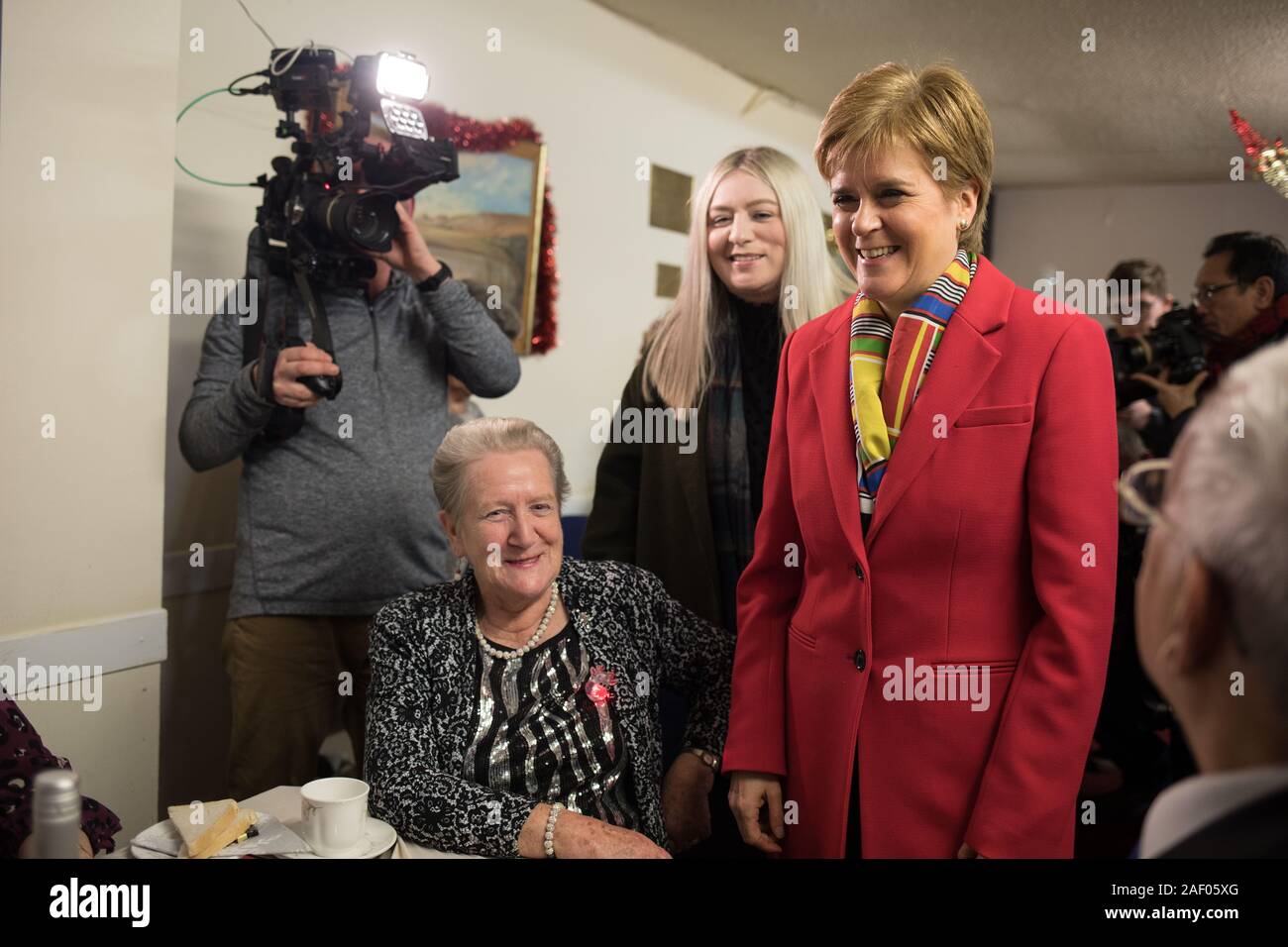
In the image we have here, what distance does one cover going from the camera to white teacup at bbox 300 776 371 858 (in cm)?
114

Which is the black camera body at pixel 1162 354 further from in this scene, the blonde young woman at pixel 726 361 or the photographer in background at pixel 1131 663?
the blonde young woman at pixel 726 361

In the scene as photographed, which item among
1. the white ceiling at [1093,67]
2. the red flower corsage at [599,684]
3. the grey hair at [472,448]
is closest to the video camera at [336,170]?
the grey hair at [472,448]

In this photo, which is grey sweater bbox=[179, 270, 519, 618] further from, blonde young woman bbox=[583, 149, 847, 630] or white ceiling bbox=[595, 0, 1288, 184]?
white ceiling bbox=[595, 0, 1288, 184]

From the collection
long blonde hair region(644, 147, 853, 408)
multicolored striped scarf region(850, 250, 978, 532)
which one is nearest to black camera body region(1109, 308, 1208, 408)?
long blonde hair region(644, 147, 853, 408)

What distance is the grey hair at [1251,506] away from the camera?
0.53 m

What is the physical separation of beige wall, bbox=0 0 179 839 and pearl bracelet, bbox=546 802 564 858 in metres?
0.99

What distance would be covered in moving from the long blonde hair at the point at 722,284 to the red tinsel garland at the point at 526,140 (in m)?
1.35

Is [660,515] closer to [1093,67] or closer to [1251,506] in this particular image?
[1251,506]

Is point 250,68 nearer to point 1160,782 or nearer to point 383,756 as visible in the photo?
point 383,756

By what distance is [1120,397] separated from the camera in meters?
2.57

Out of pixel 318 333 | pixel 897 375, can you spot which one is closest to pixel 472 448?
pixel 318 333

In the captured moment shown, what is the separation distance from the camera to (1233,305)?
234 centimetres

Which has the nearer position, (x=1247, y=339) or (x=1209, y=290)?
(x=1247, y=339)

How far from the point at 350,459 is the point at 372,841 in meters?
0.98
